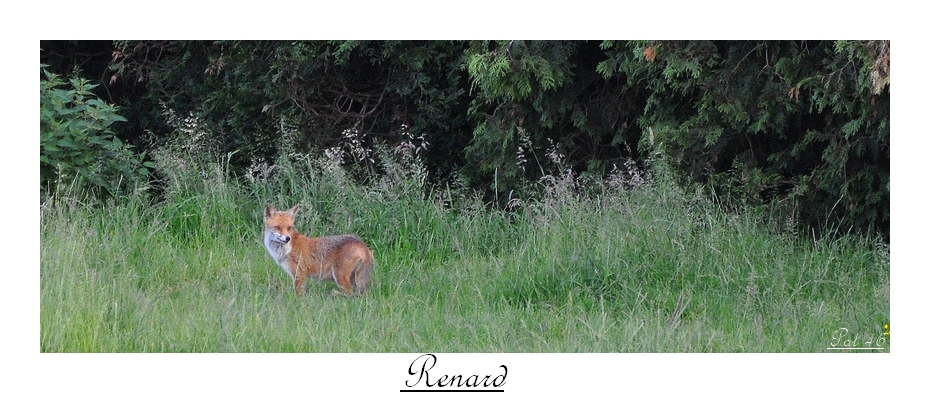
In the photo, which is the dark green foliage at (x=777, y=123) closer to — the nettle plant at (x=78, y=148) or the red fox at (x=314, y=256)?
the red fox at (x=314, y=256)

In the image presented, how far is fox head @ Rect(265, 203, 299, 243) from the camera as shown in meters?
6.51

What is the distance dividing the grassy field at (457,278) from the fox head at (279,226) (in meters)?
0.37

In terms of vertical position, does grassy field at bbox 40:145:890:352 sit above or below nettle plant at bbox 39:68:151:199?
below

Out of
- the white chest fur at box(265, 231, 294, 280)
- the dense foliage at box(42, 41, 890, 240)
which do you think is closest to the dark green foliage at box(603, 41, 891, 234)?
the dense foliage at box(42, 41, 890, 240)

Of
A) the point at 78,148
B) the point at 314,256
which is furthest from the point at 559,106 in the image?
the point at 78,148

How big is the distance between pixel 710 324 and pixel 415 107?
17.4ft

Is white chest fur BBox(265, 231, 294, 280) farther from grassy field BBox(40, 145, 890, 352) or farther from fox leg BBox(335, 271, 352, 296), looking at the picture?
fox leg BBox(335, 271, 352, 296)

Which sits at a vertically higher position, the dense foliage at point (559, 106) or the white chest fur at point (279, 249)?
the dense foliage at point (559, 106)

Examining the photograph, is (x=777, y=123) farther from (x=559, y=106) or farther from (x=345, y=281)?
(x=345, y=281)

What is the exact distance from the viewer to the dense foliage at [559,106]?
730 centimetres

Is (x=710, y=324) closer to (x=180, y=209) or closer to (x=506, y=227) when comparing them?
(x=506, y=227)

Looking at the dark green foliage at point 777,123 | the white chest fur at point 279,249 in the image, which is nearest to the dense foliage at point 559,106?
the dark green foliage at point 777,123

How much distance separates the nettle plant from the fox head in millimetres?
2370

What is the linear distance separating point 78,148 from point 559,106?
4379mm
